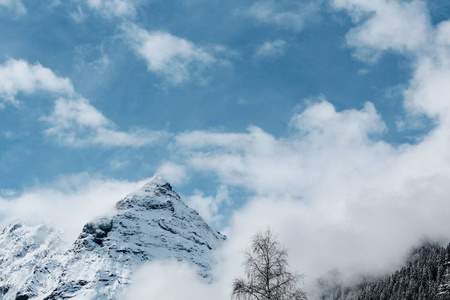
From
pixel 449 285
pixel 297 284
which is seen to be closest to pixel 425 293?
pixel 449 285

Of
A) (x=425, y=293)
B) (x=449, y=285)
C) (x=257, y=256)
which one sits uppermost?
(x=425, y=293)

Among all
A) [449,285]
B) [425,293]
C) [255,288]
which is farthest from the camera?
[425,293]

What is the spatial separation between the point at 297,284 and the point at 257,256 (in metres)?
2.40

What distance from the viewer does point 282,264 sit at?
22.0 meters

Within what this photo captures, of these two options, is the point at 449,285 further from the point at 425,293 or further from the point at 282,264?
the point at 425,293

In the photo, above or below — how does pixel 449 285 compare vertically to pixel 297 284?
above

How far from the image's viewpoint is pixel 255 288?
70.8ft

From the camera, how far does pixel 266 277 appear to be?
21797 mm

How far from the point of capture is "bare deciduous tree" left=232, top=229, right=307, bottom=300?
21281 mm

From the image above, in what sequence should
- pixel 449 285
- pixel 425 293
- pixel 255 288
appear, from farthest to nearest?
pixel 425 293, pixel 449 285, pixel 255 288

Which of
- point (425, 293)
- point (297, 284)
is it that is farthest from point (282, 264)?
point (425, 293)

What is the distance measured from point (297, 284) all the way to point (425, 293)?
201048mm

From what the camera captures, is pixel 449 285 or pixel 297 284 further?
pixel 449 285

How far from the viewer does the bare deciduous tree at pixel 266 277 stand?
21.3 meters
